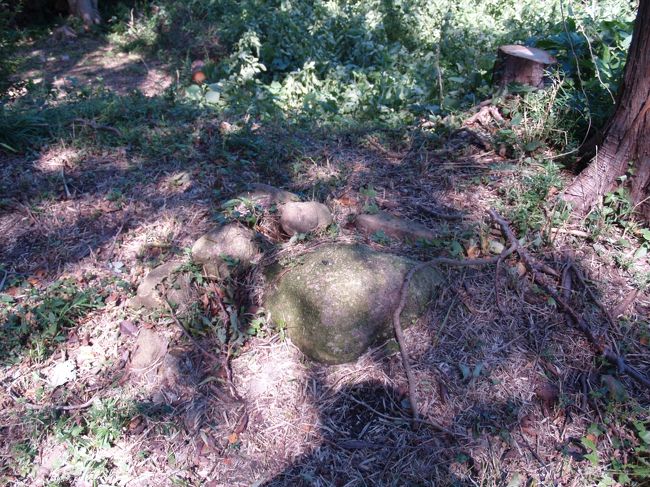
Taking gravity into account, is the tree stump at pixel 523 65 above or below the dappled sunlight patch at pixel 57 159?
above

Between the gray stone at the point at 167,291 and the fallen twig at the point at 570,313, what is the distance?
6.06 ft

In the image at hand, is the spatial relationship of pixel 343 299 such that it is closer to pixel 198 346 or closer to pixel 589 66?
pixel 198 346

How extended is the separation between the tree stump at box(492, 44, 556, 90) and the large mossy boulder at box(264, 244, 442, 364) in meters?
2.08

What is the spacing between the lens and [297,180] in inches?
137

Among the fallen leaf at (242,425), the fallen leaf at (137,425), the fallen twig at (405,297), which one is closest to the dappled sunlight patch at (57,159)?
the fallen leaf at (137,425)

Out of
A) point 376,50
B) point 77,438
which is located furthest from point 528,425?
point 376,50

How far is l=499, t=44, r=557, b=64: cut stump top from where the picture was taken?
145 inches

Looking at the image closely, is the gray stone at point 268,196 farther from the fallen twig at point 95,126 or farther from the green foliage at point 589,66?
the green foliage at point 589,66

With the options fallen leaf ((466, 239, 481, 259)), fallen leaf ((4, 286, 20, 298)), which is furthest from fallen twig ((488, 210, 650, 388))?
fallen leaf ((4, 286, 20, 298))

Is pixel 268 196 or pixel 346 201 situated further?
pixel 346 201

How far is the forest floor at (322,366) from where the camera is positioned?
2.06 m

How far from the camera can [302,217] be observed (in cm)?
291

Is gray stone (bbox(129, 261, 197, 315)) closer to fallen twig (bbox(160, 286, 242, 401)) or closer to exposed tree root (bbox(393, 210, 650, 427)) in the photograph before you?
fallen twig (bbox(160, 286, 242, 401))

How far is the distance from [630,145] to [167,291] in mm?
2811
